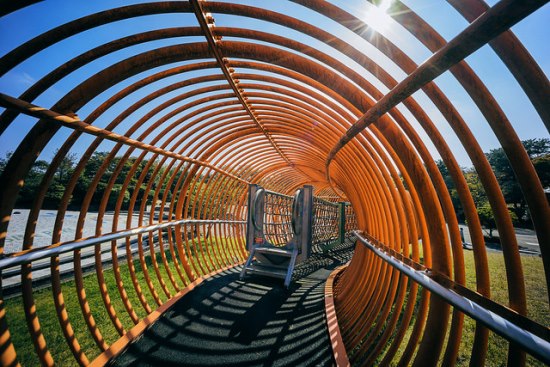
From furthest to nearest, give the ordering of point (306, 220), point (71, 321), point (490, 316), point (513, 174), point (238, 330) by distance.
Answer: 1. point (513, 174)
2. point (306, 220)
3. point (71, 321)
4. point (238, 330)
5. point (490, 316)

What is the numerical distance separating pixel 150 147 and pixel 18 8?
2675 mm

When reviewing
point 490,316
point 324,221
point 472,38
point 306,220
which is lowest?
point 490,316

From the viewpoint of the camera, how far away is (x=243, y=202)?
10.6m

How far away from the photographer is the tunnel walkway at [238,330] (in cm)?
319

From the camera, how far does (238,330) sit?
3932mm

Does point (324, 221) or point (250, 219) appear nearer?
point (250, 219)

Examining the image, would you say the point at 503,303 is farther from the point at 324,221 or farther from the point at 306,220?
the point at 324,221

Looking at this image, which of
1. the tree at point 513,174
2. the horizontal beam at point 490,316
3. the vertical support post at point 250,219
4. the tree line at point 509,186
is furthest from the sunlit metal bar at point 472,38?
the tree at point 513,174

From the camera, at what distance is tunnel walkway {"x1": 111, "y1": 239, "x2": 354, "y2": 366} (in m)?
3.19

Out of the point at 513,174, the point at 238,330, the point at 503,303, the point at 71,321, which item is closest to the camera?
the point at 238,330

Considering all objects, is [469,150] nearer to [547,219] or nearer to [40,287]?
[547,219]

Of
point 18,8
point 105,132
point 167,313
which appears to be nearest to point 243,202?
point 167,313

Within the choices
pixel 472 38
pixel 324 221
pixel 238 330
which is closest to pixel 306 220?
pixel 238 330

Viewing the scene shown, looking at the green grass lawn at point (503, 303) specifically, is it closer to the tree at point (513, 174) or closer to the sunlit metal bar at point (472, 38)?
the sunlit metal bar at point (472, 38)
